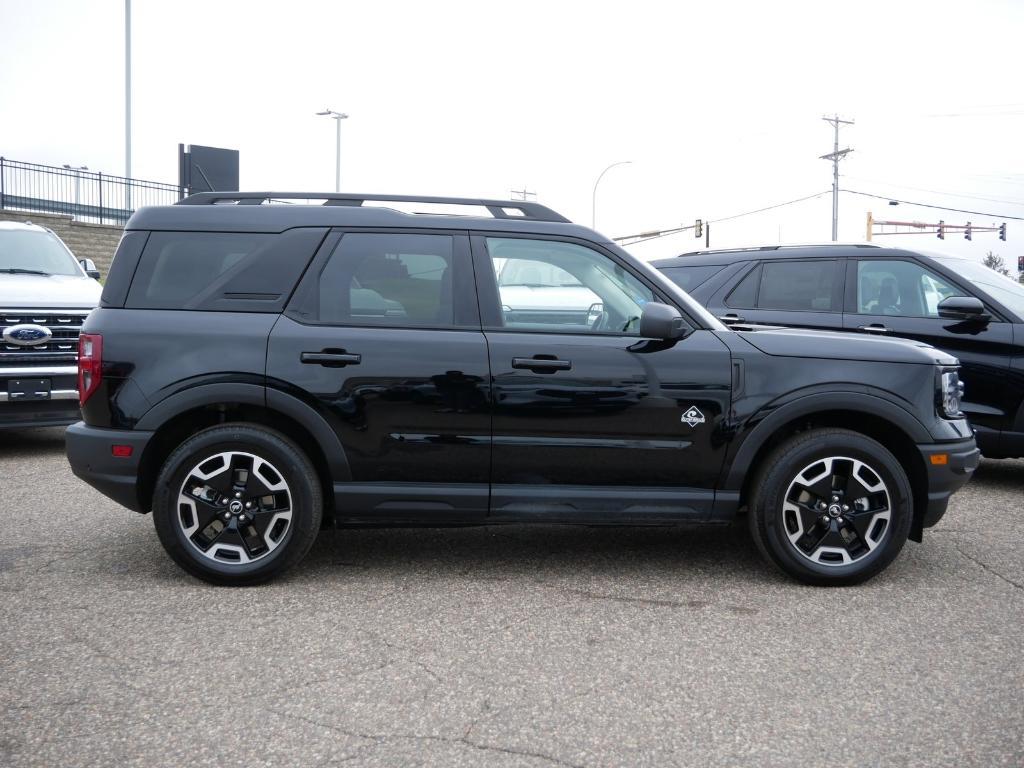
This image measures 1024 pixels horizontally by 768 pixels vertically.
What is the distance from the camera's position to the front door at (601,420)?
4625 mm

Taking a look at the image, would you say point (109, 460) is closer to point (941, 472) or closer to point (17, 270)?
point (941, 472)

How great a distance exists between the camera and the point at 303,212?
484 centimetres

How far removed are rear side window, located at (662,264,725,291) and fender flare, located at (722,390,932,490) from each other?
3961 millimetres

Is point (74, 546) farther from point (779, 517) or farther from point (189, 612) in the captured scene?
point (779, 517)

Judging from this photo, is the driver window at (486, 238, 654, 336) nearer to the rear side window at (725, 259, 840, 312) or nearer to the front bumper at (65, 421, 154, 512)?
the front bumper at (65, 421, 154, 512)

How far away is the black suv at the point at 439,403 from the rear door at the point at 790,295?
3133 millimetres

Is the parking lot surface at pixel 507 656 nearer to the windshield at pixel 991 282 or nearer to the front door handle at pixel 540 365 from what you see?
the front door handle at pixel 540 365

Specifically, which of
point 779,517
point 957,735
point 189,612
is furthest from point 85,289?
point 957,735

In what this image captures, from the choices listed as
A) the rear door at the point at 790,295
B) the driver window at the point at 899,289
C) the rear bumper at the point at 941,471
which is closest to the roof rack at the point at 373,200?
the rear bumper at the point at 941,471

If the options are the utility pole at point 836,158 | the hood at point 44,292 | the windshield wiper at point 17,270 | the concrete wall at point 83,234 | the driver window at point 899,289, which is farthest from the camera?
the utility pole at point 836,158

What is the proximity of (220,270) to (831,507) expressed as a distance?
3189 millimetres

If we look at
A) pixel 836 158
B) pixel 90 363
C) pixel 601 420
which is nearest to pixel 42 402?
pixel 90 363

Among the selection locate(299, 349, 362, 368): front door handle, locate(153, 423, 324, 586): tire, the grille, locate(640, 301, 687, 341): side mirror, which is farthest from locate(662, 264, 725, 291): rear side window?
the grille

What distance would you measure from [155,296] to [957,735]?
12.7 ft
